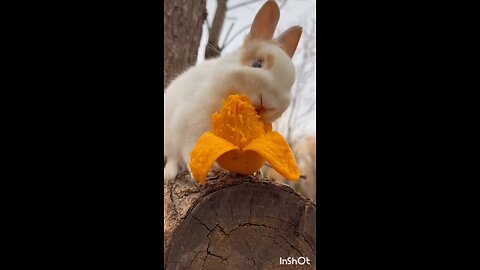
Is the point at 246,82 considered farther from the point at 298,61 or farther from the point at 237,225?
the point at 237,225

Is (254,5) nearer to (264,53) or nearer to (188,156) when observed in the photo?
(264,53)

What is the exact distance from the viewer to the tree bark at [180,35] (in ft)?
6.76

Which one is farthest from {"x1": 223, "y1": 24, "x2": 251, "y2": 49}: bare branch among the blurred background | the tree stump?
the tree stump


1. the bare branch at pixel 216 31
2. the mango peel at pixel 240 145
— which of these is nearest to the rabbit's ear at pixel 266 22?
the bare branch at pixel 216 31

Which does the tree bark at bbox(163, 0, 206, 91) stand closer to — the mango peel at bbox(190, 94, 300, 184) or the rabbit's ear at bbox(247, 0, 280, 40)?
the rabbit's ear at bbox(247, 0, 280, 40)

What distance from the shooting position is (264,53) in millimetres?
1634

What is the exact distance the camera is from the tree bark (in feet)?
6.76

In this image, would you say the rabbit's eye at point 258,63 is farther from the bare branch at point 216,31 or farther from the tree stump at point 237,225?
the tree stump at point 237,225

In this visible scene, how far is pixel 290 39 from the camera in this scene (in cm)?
168

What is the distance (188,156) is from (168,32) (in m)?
0.69

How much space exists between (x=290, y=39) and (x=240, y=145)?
1.26 feet

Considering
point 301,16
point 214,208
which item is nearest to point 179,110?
point 214,208

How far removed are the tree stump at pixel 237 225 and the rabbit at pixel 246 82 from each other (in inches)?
7.5

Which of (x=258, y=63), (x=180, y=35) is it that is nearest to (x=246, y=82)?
(x=258, y=63)
